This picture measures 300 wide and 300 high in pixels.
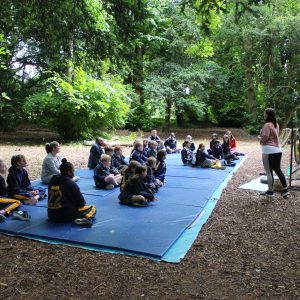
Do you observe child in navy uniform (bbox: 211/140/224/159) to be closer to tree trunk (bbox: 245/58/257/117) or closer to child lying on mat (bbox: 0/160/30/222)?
child lying on mat (bbox: 0/160/30/222)

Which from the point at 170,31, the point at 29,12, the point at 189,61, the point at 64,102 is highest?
the point at 170,31

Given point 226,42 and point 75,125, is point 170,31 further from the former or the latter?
point 75,125

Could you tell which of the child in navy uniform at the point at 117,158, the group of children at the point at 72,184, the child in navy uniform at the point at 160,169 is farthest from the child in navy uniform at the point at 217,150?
the child in navy uniform at the point at 160,169

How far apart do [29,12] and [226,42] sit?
17.9m

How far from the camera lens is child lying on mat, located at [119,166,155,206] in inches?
228

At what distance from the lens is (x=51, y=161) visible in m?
7.01

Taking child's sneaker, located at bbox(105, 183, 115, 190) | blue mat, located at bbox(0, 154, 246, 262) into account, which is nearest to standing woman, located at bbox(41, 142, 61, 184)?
blue mat, located at bbox(0, 154, 246, 262)

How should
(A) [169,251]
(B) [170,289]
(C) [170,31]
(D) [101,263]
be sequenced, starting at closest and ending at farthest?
(B) [170,289] < (D) [101,263] < (A) [169,251] < (C) [170,31]

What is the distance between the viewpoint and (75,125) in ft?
55.6

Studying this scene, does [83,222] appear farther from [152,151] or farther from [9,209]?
[152,151]

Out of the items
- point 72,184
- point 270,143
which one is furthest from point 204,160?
point 72,184

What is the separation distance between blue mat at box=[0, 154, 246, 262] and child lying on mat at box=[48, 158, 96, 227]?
115 mm

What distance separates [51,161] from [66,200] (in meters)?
2.43

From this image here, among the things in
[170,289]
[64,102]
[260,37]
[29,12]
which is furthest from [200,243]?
[260,37]
